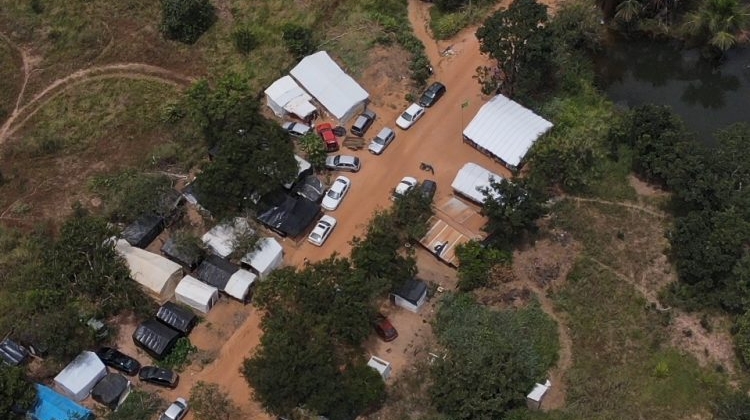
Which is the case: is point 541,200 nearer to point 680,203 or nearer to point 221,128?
point 680,203

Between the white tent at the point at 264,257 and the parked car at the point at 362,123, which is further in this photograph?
the parked car at the point at 362,123

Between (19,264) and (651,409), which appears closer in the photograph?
(651,409)

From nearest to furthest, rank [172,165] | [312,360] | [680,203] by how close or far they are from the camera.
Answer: [312,360] < [680,203] < [172,165]

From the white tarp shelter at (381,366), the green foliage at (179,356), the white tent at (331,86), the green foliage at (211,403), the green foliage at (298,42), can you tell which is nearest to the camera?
the green foliage at (211,403)

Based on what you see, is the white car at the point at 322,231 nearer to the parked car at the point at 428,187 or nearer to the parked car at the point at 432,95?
the parked car at the point at 428,187

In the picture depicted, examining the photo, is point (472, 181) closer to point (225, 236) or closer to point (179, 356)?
point (225, 236)

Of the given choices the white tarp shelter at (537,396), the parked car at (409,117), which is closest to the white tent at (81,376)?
the white tarp shelter at (537,396)

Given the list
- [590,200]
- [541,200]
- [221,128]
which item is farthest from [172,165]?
[590,200]

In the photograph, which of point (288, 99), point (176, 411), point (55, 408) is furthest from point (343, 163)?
point (55, 408)
